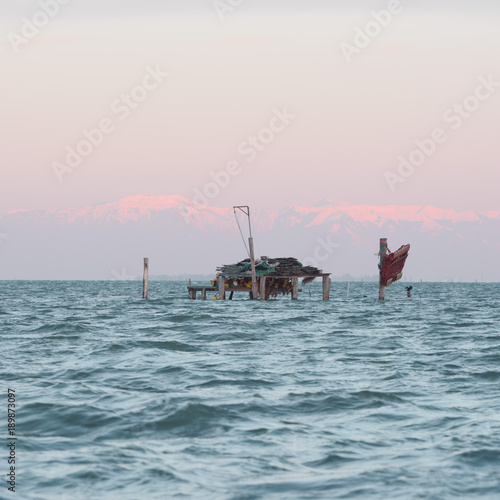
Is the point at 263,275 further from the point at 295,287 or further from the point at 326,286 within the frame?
the point at 326,286

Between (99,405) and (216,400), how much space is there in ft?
7.23

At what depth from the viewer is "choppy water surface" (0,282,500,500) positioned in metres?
9.09

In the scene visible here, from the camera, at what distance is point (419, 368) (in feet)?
60.9

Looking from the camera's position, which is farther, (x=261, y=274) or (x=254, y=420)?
(x=261, y=274)

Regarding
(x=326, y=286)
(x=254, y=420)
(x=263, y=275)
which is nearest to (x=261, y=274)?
(x=263, y=275)

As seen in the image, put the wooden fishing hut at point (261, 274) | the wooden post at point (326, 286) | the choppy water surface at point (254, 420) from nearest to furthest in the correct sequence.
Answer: the choppy water surface at point (254, 420)
the wooden fishing hut at point (261, 274)
the wooden post at point (326, 286)

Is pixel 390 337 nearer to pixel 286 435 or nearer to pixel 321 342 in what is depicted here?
pixel 321 342

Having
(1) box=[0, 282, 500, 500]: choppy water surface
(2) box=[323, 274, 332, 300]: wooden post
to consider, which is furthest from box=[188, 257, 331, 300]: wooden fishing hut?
(1) box=[0, 282, 500, 500]: choppy water surface

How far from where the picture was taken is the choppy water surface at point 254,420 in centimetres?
909

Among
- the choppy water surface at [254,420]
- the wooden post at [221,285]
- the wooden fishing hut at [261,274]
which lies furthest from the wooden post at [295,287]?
the choppy water surface at [254,420]

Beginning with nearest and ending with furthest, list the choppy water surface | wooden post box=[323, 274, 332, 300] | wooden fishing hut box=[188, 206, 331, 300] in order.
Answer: the choppy water surface < wooden fishing hut box=[188, 206, 331, 300] < wooden post box=[323, 274, 332, 300]

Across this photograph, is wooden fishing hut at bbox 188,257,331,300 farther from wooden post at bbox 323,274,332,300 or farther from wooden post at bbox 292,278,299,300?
wooden post at bbox 323,274,332,300

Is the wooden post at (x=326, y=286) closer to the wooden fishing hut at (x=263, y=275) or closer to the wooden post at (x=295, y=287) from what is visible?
the wooden fishing hut at (x=263, y=275)

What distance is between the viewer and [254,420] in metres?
12.5
